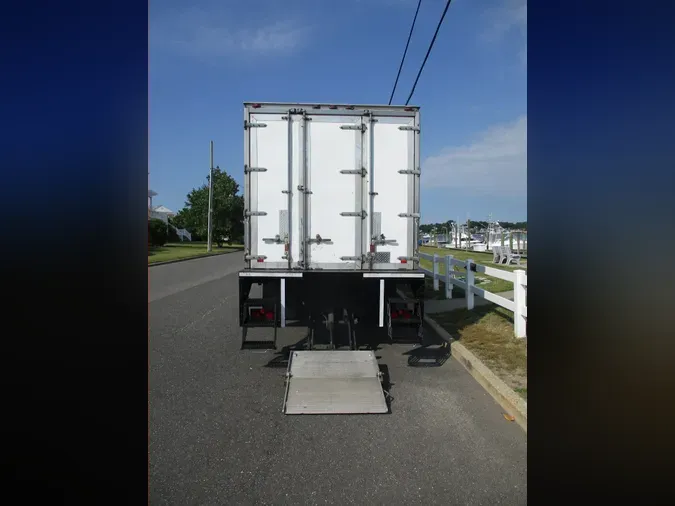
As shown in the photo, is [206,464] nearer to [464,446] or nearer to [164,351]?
[464,446]

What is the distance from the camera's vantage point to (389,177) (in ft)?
21.3

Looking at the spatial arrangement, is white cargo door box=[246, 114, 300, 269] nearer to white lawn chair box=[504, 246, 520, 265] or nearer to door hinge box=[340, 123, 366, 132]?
door hinge box=[340, 123, 366, 132]

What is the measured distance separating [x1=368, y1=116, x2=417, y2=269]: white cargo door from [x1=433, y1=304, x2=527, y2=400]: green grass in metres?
2.03

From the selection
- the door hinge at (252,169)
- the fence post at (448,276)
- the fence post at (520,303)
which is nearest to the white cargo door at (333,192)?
the door hinge at (252,169)

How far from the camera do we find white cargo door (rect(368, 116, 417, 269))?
649cm

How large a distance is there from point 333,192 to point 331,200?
13 centimetres

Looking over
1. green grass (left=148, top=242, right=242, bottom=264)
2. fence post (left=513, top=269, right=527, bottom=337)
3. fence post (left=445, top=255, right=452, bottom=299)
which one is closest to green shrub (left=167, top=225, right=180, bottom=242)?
green grass (left=148, top=242, right=242, bottom=264)

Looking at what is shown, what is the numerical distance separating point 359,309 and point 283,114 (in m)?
3.24

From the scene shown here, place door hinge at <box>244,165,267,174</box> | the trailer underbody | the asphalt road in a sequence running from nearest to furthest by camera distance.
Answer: the asphalt road, the trailer underbody, door hinge at <box>244,165,267,174</box>

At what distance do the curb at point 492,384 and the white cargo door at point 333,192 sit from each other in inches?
81.1

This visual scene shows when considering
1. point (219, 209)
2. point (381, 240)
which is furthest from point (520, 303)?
point (219, 209)

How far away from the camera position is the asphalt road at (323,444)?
10.0 feet

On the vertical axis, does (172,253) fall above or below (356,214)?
below

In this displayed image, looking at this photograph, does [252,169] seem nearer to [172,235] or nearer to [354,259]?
[354,259]
